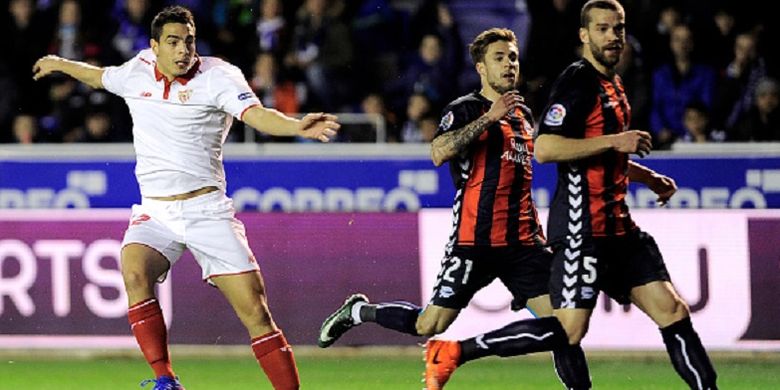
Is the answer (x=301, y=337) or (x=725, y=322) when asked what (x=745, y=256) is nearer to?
(x=725, y=322)

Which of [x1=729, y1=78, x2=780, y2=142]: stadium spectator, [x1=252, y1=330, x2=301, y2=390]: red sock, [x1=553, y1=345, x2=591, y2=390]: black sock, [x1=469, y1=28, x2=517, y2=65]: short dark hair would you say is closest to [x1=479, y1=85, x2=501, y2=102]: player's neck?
[x1=469, y1=28, x2=517, y2=65]: short dark hair

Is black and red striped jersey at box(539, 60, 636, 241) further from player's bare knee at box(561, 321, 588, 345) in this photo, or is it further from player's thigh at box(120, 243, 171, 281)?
player's thigh at box(120, 243, 171, 281)

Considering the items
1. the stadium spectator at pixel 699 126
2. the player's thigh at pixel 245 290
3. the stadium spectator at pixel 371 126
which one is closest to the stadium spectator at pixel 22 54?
the stadium spectator at pixel 371 126

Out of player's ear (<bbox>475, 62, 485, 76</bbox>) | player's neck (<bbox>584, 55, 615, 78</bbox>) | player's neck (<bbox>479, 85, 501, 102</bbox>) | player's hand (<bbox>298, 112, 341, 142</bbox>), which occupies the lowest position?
player's hand (<bbox>298, 112, 341, 142</bbox>)

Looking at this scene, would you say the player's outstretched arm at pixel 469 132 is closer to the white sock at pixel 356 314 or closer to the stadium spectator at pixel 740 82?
the white sock at pixel 356 314

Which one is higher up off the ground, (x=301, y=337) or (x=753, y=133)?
(x=753, y=133)

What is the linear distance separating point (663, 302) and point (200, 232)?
2261mm

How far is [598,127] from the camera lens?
8.20m

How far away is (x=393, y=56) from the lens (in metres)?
15.1

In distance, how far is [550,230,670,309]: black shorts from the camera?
818 cm

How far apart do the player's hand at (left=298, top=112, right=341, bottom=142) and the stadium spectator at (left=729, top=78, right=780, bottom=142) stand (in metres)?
6.59

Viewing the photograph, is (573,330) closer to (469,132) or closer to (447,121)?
(469,132)

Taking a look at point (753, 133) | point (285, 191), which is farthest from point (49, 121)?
point (753, 133)

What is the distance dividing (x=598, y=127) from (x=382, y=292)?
3.89 m
